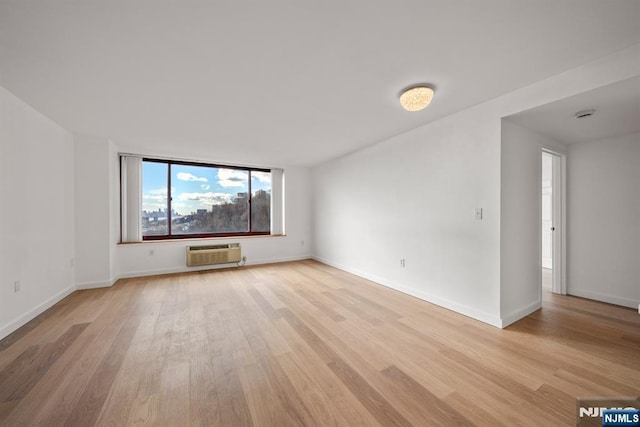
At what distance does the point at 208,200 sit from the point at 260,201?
3.82 ft

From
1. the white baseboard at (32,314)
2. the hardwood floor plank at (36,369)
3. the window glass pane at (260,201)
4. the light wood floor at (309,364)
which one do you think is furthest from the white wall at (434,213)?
the white baseboard at (32,314)

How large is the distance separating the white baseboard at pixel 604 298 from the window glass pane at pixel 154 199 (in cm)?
708

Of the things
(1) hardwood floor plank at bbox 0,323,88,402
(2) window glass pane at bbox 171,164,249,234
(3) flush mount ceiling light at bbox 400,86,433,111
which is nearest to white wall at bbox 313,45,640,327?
(3) flush mount ceiling light at bbox 400,86,433,111

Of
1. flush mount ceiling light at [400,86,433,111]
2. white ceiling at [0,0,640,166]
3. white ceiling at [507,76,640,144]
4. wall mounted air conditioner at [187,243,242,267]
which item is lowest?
wall mounted air conditioner at [187,243,242,267]

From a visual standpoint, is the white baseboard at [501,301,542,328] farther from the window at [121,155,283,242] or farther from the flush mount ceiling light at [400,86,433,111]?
the window at [121,155,283,242]

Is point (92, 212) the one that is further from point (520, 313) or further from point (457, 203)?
point (520, 313)

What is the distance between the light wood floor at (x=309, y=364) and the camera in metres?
1.35

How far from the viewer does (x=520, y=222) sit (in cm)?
258

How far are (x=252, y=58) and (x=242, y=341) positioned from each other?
243cm

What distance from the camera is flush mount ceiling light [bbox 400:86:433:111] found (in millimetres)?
2092

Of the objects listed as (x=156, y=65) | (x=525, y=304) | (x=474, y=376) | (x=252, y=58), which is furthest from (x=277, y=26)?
(x=525, y=304)

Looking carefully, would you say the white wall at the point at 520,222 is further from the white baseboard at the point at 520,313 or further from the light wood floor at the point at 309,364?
the light wood floor at the point at 309,364

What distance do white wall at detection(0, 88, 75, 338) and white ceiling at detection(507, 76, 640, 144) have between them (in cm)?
514

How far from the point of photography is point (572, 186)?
10.8 ft
